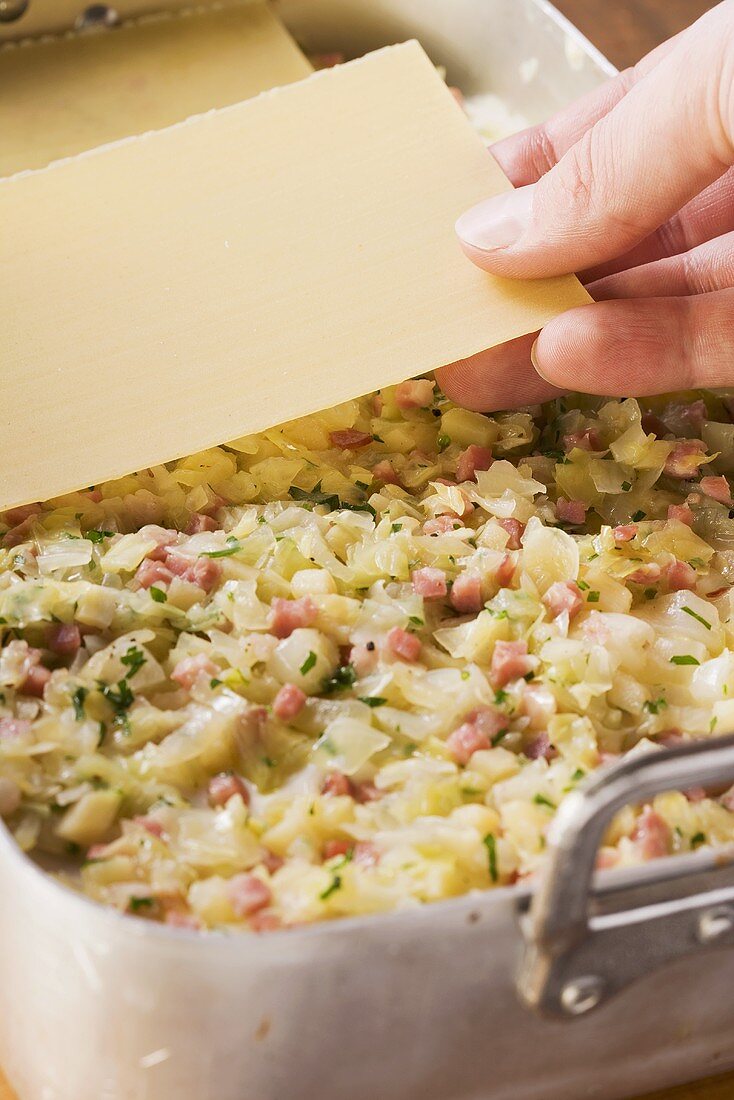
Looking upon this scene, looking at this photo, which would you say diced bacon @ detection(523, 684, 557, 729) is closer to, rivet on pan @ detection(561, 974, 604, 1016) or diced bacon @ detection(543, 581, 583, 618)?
diced bacon @ detection(543, 581, 583, 618)

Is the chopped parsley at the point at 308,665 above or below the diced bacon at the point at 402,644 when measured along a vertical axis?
above

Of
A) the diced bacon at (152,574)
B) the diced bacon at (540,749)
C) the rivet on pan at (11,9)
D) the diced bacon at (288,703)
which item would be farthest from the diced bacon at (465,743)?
the rivet on pan at (11,9)

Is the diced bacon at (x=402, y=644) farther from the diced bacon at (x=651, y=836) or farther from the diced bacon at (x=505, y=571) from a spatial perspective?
the diced bacon at (x=651, y=836)

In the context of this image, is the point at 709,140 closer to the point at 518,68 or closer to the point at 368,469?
the point at 368,469

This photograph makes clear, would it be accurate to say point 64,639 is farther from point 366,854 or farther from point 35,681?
point 366,854

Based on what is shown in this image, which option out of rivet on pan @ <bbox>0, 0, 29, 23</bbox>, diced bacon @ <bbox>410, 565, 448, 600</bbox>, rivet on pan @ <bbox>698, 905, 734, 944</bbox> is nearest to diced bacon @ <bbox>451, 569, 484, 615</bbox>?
diced bacon @ <bbox>410, 565, 448, 600</bbox>

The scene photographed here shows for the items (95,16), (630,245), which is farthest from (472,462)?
(95,16)

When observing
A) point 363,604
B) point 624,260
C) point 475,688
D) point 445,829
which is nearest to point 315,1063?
point 445,829

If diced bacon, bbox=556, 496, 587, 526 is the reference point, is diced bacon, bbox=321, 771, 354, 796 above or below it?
above
